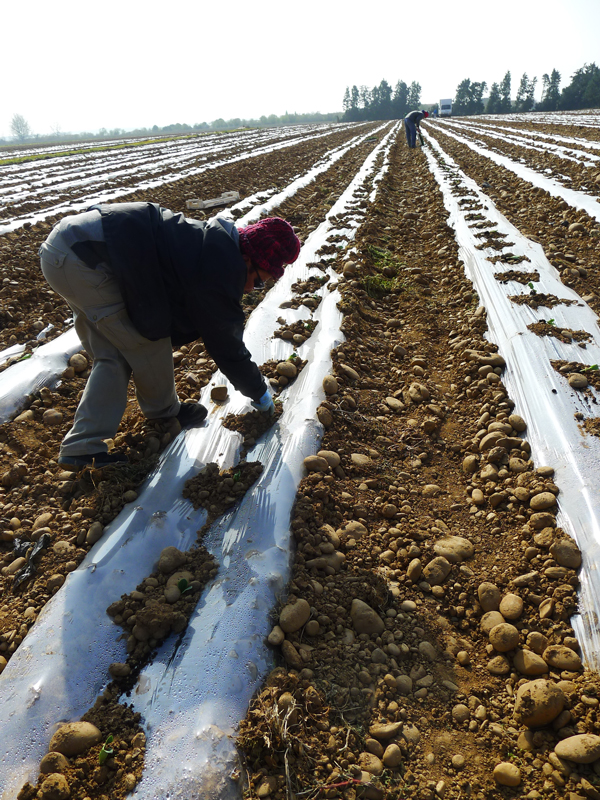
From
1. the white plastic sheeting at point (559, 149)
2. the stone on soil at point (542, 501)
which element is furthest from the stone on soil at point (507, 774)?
the white plastic sheeting at point (559, 149)

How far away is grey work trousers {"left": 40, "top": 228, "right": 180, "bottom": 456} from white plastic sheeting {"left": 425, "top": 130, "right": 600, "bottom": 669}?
211 cm

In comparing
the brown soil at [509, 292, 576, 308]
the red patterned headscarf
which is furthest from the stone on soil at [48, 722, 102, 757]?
the brown soil at [509, 292, 576, 308]

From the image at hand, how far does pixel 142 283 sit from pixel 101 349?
0.47 meters

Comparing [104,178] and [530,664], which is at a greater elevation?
[104,178]

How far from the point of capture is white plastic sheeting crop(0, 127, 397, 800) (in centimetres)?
137

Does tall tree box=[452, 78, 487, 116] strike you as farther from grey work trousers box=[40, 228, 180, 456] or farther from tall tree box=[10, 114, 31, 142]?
tall tree box=[10, 114, 31, 142]

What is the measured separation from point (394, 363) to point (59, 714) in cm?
295

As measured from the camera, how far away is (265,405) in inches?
107

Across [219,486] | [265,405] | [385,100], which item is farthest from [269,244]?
[385,100]

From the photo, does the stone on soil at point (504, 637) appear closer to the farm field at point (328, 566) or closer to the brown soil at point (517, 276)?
the farm field at point (328, 566)

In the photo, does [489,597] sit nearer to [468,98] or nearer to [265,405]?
[265,405]

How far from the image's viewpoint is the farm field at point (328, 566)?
1.40 metres

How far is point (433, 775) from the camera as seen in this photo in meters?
1.40

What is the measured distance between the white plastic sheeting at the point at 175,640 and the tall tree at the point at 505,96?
56807mm
